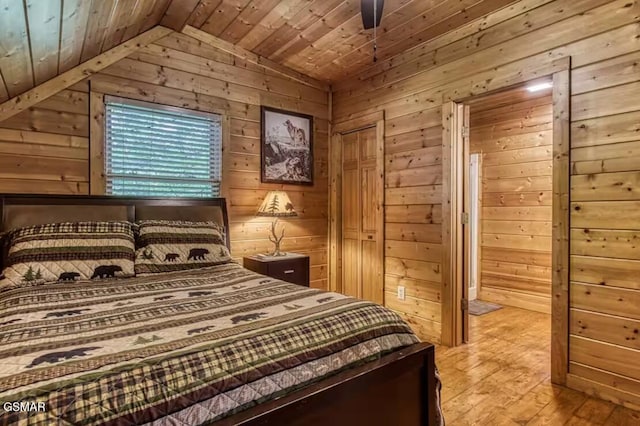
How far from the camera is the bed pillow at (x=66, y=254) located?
2021mm

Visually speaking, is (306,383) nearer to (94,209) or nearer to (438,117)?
(94,209)

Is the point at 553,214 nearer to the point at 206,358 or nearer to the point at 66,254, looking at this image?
the point at 206,358

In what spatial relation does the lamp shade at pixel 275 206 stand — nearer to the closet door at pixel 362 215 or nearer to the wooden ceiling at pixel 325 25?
the closet door at pixel 362 215

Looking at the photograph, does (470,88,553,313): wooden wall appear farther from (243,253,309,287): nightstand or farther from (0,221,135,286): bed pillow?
(0,221,135,286): bed pillow

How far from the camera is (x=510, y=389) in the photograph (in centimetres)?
237

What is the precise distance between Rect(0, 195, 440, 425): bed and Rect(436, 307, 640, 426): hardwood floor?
79cm

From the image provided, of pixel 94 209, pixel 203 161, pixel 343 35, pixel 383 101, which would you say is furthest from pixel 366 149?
pixel 94 209

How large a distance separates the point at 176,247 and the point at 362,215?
209 centimetres

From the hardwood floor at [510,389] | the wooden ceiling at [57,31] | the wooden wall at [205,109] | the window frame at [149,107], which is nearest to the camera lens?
the wooden ceiling at [57,31]

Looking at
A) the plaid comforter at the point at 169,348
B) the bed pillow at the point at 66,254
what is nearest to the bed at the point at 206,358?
the plaid comforter at the point at 169,348

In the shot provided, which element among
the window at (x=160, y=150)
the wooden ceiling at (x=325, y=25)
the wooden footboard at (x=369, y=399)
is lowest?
the wooden footboard at (x=369, y=399)

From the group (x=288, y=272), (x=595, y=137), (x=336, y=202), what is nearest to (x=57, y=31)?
(x=288, y=272)

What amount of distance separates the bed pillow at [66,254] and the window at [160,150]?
827mm

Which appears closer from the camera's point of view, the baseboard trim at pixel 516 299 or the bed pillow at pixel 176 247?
the bed pillow at pixel 176 247
